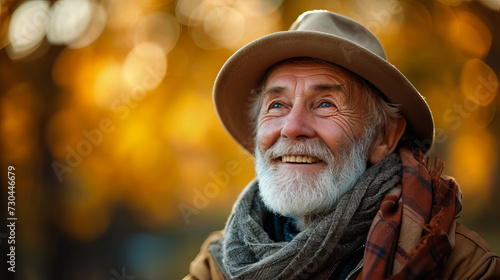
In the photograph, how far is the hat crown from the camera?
275 cm

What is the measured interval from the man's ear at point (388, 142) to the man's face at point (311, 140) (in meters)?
0.09

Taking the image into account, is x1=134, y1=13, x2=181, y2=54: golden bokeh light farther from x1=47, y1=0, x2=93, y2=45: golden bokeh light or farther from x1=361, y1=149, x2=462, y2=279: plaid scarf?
x1=361, y1=149, x2=462, y2=279: plaid scarf

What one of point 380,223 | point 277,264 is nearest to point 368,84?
point 380,223

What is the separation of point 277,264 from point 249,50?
1280 mm

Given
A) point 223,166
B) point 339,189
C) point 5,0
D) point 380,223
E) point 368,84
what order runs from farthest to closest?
point 223,166
point 5,0
point 368,84
point 339,189
point 380,223

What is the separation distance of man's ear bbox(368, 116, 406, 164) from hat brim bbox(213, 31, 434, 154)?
7 cm

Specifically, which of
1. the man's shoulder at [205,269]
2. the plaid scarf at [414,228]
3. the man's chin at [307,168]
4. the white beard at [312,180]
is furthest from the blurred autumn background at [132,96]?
the plaid scarf at [414,228]

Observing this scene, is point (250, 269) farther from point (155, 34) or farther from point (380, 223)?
point (155, 34)

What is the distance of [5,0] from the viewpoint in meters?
4.71

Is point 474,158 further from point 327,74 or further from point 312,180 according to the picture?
point 312,180

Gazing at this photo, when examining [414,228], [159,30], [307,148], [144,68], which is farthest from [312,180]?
[159,30]

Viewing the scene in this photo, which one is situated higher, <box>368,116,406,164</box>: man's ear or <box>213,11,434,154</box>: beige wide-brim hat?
<box>213,11,434,154</box>: beige wide-brim hat

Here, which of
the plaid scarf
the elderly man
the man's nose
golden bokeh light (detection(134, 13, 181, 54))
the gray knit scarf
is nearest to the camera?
the plaid scarf

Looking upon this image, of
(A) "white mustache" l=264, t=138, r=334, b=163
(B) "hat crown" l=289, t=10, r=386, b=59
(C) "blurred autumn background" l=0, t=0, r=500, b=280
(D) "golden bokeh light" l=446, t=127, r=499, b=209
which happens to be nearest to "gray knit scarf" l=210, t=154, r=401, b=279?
(A) "white mustache" l=264, t=138, r=334, b=163
